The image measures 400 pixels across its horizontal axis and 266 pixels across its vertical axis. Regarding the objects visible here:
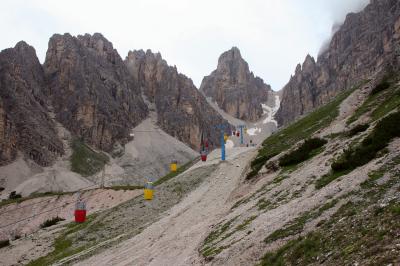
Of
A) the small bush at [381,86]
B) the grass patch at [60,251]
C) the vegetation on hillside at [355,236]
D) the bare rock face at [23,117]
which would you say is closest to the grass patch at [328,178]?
the vegetation on hillside at [355,236]

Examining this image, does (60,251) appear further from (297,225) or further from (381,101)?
(381,101)

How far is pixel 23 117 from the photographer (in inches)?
6476

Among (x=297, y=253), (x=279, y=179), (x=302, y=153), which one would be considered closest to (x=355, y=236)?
(x=297, y=253)

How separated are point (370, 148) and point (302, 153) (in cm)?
1006

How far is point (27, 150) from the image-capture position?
157000mm

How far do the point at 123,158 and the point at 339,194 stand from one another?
575 feet

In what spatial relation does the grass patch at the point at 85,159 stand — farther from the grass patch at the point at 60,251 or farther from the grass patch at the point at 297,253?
the grass patch at the point at 297,253

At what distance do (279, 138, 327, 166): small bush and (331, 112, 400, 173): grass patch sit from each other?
7.66 metres

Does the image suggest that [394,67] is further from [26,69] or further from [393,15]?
[26,69]

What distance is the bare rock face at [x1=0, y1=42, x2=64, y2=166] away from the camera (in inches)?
6073

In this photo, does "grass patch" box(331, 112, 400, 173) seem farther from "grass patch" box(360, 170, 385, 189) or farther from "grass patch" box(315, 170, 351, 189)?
"grass patch" box(360, 170, 385, 189)

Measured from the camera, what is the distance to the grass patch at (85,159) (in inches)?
6427

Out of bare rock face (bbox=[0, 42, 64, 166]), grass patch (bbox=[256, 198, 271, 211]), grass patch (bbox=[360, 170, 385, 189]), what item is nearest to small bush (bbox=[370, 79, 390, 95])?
grass patch (bbox=[256, 198, 271, 211])

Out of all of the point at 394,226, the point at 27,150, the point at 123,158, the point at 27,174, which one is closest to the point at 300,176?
the point at 394,226
